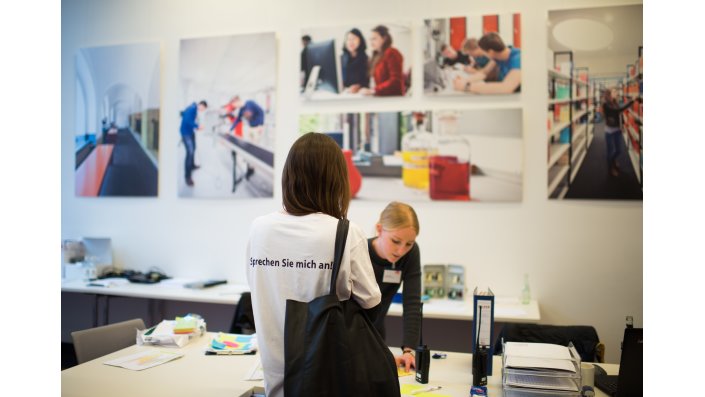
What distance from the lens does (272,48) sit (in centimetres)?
467

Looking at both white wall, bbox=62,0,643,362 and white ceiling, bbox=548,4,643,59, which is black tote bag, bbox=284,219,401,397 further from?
white ceiling, bbox=548,4,643,59

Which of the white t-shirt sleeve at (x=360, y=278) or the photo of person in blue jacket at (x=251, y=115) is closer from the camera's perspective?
the white t-shirt sleeve at (x=360, y=278)

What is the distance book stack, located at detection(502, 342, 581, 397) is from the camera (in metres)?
2.03

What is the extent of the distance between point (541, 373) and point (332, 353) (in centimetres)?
101

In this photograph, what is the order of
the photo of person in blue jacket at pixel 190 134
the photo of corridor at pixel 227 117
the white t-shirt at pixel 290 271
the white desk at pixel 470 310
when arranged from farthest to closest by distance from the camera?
1. the photo of person in blue jacket at pixel 190 134
2. the photo of corridor at pixel 227 117
3. the white desk at pixel 470 310
4. the white t-shirt at pixel 290 271

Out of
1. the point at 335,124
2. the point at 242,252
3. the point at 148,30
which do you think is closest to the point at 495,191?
the point at 335,124

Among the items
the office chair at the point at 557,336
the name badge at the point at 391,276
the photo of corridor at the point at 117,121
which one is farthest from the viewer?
the photo of corridor at the point at 117,121

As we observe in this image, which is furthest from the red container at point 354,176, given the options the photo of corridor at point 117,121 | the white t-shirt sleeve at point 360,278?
the white t-shirt sleeve at point 360,278

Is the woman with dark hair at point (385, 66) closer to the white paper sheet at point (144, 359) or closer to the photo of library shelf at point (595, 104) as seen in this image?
the photo of library shelf at point (595, 104)

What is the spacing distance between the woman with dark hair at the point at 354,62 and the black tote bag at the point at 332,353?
10.1 feet

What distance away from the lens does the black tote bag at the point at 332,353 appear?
148 cm

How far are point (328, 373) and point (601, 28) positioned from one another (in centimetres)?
361

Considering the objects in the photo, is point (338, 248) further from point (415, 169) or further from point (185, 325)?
point (415, 169)

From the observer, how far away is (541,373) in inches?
81.9
